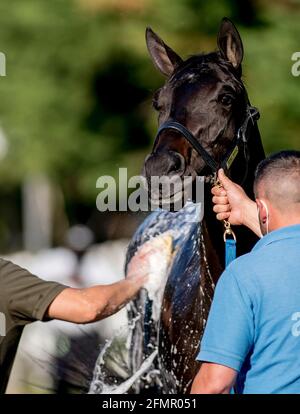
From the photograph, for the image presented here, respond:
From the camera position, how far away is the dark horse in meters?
4.24

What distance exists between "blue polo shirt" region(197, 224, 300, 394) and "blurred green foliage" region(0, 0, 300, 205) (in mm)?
7299

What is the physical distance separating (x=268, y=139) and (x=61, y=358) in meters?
4.79

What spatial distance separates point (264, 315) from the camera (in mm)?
3285

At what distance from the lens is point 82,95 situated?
11.7 metres

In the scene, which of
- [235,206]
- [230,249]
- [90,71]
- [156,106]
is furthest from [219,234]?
[90,71]

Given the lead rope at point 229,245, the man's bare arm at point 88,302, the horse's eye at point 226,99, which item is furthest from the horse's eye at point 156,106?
the man's bare arm at point 88,302

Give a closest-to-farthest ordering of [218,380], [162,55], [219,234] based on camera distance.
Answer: [218,380], [219,234], [162,55]

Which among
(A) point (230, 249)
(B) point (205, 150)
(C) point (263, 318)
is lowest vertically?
(C) point (263, 318)

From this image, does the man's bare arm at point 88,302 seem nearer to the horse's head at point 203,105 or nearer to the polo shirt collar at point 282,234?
the horse's head at point 203,105

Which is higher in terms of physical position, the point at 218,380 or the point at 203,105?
the point at 203,105

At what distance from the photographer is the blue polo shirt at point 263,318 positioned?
3256 millimetres

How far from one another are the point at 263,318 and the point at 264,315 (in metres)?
0.01

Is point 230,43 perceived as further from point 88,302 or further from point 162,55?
point 88,302
